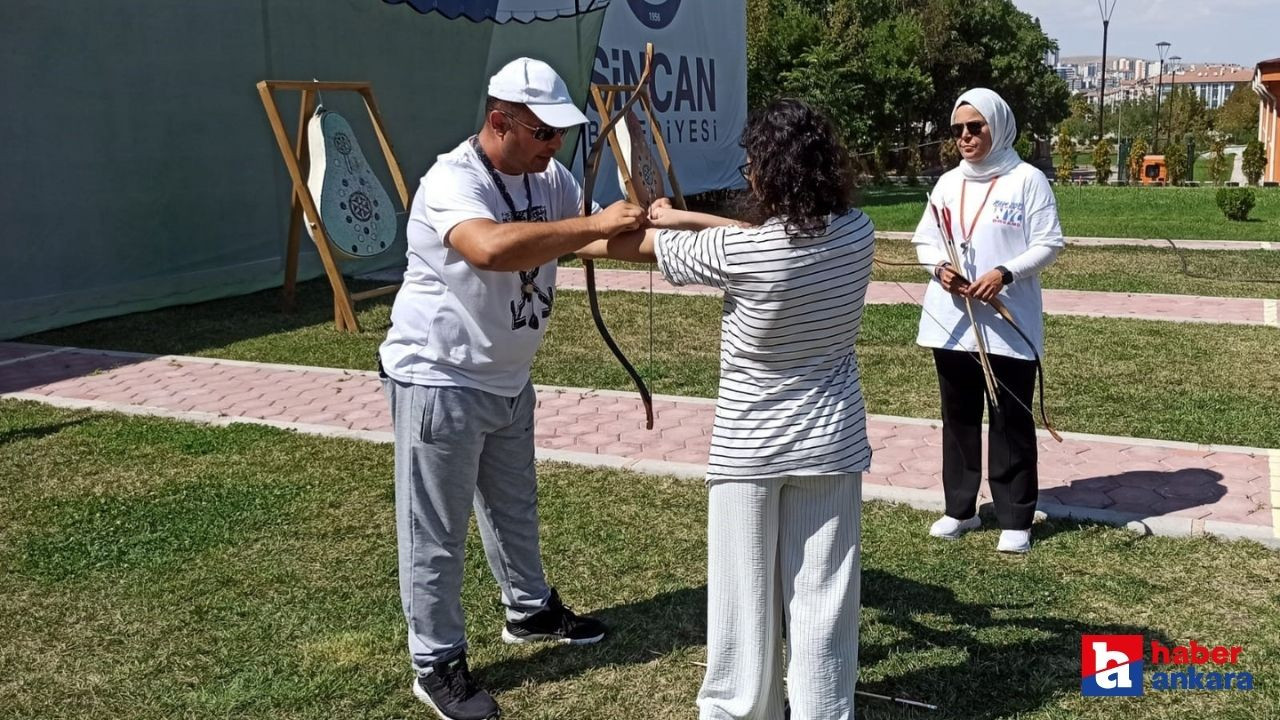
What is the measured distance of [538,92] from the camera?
310cm

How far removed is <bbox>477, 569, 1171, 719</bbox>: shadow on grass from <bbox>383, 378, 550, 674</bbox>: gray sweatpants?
0.37 metres

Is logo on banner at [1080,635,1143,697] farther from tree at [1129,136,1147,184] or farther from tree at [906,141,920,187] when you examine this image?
tree at [1129,136,1147,184]

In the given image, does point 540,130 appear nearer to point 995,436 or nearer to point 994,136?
point 994,136

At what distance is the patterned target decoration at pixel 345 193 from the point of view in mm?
10188

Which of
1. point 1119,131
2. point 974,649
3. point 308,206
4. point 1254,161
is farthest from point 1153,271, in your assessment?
point 1119,131

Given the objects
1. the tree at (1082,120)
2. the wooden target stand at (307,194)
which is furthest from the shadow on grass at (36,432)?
the tree at (1082,120)

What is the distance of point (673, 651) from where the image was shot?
3.89m

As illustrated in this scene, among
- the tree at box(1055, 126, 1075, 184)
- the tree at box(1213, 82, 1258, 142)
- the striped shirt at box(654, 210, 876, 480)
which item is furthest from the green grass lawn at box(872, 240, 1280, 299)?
the tree at box(1213, 82, 1258, 142)

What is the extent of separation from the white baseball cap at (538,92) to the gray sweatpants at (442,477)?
792mm

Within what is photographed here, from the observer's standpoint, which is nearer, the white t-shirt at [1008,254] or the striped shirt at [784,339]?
the striped shirt at [784,339]

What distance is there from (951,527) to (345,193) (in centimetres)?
713

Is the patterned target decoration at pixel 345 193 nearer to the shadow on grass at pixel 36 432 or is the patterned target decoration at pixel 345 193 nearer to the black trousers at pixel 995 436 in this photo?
the shadow on grass at pixel 36 432

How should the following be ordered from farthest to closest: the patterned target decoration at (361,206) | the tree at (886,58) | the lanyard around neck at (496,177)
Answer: the tree at (886,58)
the patterned target decoration at (361,206)
the lanyard around neck at (496,177)

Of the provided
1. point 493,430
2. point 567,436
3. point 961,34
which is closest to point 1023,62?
point 961,34
